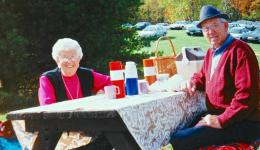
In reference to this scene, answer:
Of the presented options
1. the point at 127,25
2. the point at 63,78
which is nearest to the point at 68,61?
the point at 63,78

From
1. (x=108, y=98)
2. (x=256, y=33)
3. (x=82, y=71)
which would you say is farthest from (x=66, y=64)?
(x=256, y=33)

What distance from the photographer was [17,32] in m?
12.5

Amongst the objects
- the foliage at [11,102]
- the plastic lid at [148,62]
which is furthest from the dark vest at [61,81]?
the foliage at [11,102]

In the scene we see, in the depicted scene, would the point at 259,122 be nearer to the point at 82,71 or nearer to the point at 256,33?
the point at 82,71

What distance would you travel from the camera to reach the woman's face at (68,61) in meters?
4.61

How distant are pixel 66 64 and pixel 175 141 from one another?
123cm

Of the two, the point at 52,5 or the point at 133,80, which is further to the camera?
the point at 52,5

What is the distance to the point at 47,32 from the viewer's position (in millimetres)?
13109

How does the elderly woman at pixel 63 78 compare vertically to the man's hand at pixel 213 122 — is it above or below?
above

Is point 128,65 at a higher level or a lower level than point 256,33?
higher

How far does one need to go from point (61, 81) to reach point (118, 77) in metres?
0.79

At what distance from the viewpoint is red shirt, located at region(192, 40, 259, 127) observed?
3779 mm

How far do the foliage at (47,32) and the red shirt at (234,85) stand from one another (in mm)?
8658

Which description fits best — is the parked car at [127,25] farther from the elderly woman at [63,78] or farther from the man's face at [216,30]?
the man's face at [216,30]
